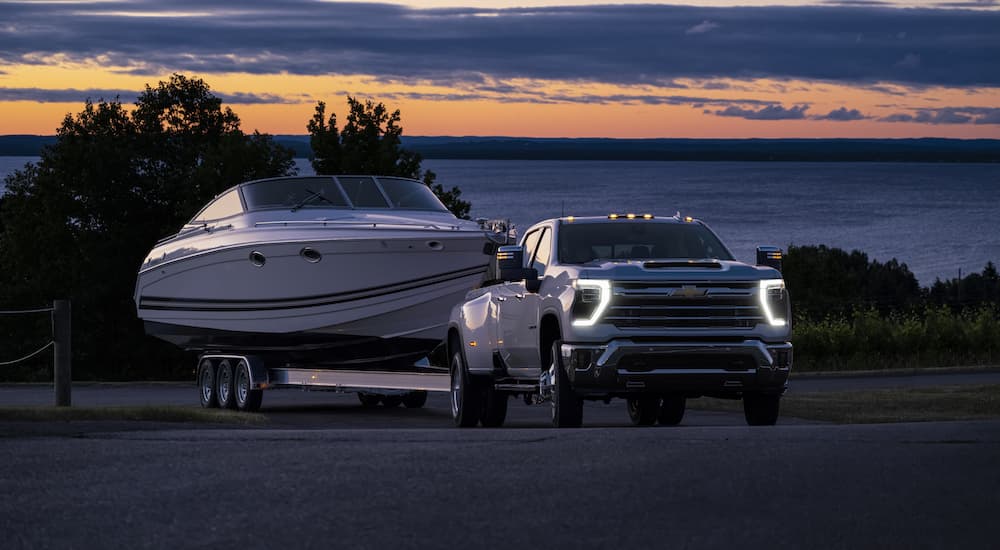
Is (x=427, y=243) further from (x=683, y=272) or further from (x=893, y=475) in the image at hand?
(x=893, y=475)

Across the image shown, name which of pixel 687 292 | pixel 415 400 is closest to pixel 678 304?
pixel 687 292

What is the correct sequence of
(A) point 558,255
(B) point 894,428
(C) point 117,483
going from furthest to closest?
1. (A) point 558,255
2. (B) point 894,428
3. (C) point 117,483

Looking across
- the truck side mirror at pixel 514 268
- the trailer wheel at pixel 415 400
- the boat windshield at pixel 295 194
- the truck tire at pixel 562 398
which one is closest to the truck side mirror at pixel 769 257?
the truck side mirror at pixel 514 268

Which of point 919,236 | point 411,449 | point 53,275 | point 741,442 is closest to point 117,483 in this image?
point 411,449

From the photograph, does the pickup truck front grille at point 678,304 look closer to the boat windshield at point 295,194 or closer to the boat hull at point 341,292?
the boat hull at point 341,292

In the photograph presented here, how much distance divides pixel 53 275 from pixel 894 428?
5815 cm

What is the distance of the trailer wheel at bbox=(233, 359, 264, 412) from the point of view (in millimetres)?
22531

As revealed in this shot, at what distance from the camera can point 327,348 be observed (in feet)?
74.2

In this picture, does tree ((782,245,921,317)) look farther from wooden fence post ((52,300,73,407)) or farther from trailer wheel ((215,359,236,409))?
wooden fence post ((52,300,73,407))

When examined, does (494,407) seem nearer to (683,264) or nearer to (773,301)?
(683,264)

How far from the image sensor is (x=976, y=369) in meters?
31.7

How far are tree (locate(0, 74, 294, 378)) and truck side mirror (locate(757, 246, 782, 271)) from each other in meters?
45.9

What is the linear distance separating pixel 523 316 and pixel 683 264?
2017mm

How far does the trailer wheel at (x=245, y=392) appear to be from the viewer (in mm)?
22531
